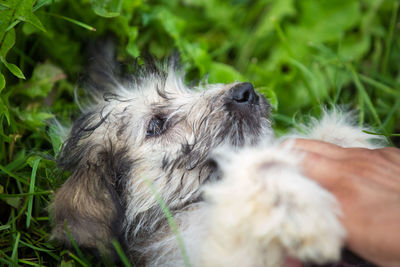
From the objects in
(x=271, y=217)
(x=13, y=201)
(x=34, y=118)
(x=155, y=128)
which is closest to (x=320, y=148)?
(x=271, y=217)

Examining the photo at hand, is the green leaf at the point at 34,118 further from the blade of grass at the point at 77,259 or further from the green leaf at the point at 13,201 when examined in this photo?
the blade of grass at the point at 77,259

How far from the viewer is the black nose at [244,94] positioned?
2.81 meters

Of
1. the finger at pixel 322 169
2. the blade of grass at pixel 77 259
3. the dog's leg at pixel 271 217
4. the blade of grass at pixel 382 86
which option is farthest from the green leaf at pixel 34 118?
→ the blade of grass at pixel 382 86

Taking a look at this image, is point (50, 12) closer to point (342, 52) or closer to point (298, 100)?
point (298, 100)

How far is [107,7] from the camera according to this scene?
3.55 metres

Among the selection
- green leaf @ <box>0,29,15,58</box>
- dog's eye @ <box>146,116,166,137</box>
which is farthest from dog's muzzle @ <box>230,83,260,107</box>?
green leaf @ <box>0,29,15,58</box>

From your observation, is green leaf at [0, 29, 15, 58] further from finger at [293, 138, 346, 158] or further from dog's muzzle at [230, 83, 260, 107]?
finger at [293, 138, 346, 158]

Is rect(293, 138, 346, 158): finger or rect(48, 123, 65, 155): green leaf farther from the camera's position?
rect(48, 123, 65, 155): green leaf

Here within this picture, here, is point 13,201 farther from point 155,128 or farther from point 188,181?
point 188,181

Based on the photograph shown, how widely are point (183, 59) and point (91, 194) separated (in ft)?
6.35

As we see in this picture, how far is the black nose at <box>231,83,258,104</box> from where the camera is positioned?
2812mm

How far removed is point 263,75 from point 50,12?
7.38ft

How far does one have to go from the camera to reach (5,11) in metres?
2.92

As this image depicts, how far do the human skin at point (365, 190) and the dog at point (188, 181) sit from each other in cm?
7
